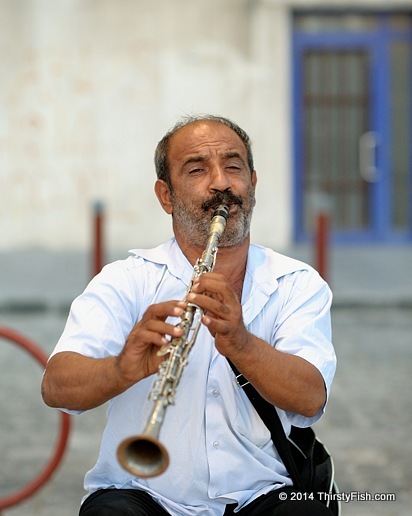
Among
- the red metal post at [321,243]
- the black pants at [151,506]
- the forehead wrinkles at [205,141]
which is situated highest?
the forehead wrinkles at [205,141]

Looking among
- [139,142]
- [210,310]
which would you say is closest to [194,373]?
[210,310]

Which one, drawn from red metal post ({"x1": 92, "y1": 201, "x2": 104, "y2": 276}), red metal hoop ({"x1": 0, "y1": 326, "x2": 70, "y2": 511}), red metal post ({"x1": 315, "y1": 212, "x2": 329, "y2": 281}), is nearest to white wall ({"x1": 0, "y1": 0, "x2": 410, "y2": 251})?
red metal post ({"x1": 92, "y1": 201, "x2": 104, "y2": 276})

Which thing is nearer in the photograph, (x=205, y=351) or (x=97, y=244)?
(x=205, y=351)

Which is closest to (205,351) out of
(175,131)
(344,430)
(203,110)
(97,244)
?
(175,131)

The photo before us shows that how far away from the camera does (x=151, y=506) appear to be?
246cm

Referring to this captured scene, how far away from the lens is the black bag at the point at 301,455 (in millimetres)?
2475

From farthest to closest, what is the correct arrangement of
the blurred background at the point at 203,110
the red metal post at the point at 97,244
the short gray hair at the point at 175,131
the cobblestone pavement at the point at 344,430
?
the blurred background at the point at 203,110 → the red metal post at the point at 97,244 → the cobblestone pavement at the point at 344,430 → the short gray hair at the point at 175,131

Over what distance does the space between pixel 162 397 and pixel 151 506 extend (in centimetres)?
49

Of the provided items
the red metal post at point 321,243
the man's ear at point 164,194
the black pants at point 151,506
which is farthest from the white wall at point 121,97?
the black pants at point 151,506

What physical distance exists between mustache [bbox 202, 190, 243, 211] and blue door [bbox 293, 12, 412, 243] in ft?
30.3

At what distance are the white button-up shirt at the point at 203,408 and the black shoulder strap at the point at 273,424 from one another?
0.9 inches

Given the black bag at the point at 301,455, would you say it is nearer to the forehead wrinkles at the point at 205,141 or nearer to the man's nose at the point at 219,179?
the man's nose at the point at 219,179

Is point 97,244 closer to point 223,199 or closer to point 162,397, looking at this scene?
point 223,199

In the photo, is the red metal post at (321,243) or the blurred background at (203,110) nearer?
the red metal post at (321,243)
